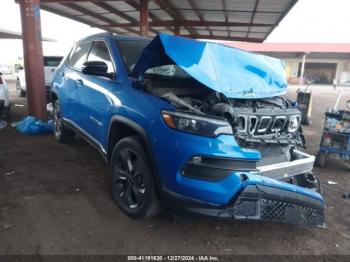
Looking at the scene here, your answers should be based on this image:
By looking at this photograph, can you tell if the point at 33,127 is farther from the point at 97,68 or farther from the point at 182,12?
the point at 182,12

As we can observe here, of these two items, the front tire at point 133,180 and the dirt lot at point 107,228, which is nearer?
the dirt lot at point 107,228

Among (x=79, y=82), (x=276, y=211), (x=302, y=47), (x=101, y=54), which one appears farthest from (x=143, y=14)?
(x=302, y=47)

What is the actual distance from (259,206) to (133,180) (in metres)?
1.29

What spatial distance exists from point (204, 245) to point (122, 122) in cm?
148

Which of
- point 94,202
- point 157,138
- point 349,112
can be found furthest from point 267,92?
point 349,112

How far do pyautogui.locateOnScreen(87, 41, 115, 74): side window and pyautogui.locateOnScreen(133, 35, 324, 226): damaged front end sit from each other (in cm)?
58

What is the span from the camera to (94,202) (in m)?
3.75

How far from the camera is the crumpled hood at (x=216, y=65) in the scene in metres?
3.06

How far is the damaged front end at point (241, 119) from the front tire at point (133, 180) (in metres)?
0.48

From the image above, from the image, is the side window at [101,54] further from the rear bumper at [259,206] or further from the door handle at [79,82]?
the rear bumper at [259,206]

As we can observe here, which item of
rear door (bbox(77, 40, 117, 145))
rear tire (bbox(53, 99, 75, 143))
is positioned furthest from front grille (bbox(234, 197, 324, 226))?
rear tire (bbox(53, 99, 75, 143))

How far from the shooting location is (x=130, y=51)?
404 centimetres

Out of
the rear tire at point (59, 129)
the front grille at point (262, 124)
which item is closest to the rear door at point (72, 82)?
the rear tire at point (59, 129)

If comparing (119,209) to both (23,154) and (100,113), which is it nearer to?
(100,113)
